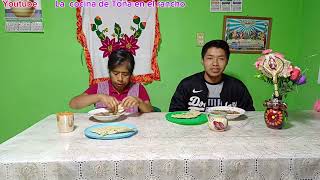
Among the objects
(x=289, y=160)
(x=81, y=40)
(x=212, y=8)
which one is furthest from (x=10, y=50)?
(x=289, y=160)

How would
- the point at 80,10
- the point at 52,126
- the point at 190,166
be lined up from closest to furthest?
the point at 190,166 → the point at 52,126 → the point at 80,10

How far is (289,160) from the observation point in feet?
3.09

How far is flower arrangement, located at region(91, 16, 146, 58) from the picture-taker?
2246 millimetres

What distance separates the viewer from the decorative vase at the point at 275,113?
124 centimetres

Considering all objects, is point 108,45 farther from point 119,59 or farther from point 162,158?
point 162,158

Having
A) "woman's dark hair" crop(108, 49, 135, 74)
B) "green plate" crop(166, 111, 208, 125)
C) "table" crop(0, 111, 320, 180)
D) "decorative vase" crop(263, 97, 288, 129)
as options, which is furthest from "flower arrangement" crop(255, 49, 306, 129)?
"woman's dark hair" crop(108, 49, 135, 74)

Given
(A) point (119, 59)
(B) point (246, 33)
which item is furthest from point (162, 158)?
(B) point (246, 33)

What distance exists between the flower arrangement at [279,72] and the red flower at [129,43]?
1.25 meters

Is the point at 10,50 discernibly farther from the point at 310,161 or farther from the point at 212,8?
the point at 310,161

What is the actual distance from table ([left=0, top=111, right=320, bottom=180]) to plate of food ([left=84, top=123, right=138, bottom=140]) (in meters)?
0.03

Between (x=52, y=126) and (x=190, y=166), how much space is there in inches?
29.2

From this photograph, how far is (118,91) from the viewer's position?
1880 millimetres

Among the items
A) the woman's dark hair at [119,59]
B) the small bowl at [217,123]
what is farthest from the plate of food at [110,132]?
the woman's dark hair at [119,59]

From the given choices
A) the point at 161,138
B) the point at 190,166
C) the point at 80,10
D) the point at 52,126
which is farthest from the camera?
the point at 80,10
